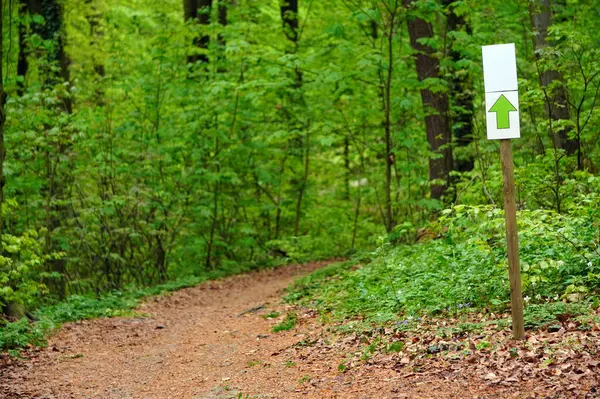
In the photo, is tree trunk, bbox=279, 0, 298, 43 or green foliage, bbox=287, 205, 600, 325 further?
tree trunk, bbox=279, 0, 298, 43

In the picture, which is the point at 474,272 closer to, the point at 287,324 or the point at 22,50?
the point at 287,324

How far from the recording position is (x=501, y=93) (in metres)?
5.15

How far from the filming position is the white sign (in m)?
5.12

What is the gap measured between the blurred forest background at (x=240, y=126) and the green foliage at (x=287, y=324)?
328 centimetres

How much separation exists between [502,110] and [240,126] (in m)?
11.1

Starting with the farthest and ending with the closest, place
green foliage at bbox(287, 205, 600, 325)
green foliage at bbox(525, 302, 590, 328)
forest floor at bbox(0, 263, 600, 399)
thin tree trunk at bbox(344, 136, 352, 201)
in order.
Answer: thin tree trunk at bbox(344, 136, 352, 201) < green foliage at bbox(287, 205, 600, 325) < green foliage at bbox(525, 302, 590, 328) < forest floor at bbox(0, 263, 600, 399)

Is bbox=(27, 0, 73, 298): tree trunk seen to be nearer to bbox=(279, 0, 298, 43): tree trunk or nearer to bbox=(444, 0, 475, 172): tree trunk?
bbox=(279, 0, 298, 43): tree trunk

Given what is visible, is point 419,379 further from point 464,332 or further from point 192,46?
point 192,46

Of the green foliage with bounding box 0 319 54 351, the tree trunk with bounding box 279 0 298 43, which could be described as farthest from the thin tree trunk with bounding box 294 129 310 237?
the green foliage with bounding box 0 319 54 351

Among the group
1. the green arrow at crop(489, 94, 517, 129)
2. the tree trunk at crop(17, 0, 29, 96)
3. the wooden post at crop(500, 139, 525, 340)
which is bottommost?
the wooden post at crop(500, 139, 525, 340)

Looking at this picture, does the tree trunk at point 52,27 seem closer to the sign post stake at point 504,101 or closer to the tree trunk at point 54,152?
the tree trunk at point 54,152

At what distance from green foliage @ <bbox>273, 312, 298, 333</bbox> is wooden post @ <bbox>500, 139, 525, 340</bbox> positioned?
3467 millimetres

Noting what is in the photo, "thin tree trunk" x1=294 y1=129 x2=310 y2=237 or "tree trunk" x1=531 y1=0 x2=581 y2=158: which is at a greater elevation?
"tree trunk" x1=531 y1=0 x2=581 y2=158

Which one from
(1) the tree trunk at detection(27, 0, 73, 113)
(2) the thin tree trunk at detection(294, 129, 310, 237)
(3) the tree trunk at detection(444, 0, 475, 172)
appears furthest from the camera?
(2) the thin tree trunk at detection(294, 129, 310, 237)
